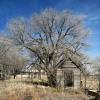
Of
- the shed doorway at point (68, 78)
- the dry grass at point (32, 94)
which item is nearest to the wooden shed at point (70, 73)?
the shed doorway at point (68, 78)

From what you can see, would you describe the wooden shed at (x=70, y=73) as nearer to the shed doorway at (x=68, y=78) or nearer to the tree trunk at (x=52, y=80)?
the shed doorway at (x=68, y=78)

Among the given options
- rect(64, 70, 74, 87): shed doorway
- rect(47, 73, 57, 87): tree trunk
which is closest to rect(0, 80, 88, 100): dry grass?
rect(64, 70, 74, 87): shed doorway

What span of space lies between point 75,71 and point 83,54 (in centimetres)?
634

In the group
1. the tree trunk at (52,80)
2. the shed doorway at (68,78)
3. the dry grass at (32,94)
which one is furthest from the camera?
the tree trunk at (52,80)

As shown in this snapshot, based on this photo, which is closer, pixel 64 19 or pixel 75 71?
pixel 75 71

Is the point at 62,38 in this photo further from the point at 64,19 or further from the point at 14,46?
the point at 14,46

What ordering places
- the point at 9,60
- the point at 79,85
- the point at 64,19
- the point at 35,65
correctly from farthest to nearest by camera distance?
the point at 9,60
the point at 64,19
the point at 35,65
the point at 79,85

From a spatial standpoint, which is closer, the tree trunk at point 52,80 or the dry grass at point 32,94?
the dry grass at point 32,94

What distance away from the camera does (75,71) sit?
2712cm

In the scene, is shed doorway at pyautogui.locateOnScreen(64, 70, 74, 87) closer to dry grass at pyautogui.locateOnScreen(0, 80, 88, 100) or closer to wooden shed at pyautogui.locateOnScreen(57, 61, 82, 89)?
wooden shed at pyautogui.locateOnScreen(57, 61, 82, 89)

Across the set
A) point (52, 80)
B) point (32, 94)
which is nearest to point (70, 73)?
point (52, 80)

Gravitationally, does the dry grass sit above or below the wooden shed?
below

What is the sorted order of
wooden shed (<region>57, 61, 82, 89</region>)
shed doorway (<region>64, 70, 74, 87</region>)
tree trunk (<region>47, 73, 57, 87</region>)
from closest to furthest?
wooden shed (<region>57, 61, 82, 89</region>)
shed doorway (<region>64, 70, 74, 87</region>)
tree trunk (<region>47, 73, 57, 87</region>)

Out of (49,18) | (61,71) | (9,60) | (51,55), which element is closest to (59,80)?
(61,71)
